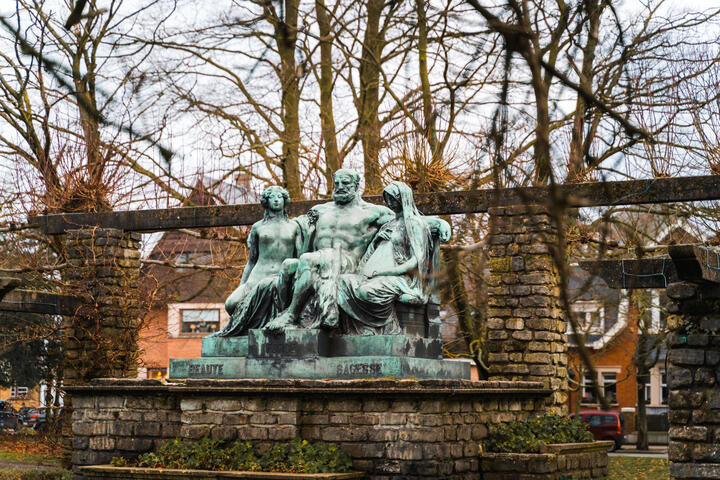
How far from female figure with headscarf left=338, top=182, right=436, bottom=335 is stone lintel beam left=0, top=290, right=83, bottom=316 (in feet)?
18.9

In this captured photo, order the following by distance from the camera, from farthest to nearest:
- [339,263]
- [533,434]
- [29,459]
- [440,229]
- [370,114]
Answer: [370,114], [29,459], [533,434], [440,229], [339,263]

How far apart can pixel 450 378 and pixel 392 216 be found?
1.86 meters

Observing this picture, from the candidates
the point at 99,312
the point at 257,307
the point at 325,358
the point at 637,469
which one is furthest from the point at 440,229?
the point at 637,469

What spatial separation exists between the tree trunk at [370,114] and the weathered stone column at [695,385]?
7.76 meters

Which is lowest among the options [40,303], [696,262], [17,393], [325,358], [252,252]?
[17,393]

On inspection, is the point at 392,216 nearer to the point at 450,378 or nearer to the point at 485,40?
the point at 450,378

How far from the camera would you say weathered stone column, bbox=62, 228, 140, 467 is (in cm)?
1576

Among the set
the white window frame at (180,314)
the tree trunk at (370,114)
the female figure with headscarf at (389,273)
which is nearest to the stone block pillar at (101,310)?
the tree trunk at (370,114)

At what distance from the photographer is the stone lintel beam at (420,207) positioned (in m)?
12.8

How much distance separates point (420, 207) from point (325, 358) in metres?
4.33

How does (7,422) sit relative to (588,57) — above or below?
below

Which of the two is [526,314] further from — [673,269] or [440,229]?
[440,229]

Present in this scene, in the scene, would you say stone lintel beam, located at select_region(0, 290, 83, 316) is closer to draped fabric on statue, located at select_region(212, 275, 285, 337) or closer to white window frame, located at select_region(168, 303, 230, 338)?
draped fabric on statue, located at select_region(212, 275, 285, 337)

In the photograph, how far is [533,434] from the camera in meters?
11.3
